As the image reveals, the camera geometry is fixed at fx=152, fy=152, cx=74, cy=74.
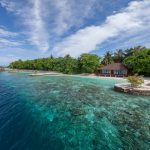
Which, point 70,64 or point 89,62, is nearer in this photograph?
point 89,62

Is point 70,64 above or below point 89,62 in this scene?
below

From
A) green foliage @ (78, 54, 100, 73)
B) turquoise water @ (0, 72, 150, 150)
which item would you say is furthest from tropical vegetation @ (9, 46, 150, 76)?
turquoise water @ (0, 72, 150, 150)

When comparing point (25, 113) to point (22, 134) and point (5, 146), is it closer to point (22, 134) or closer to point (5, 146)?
point (22, 134)

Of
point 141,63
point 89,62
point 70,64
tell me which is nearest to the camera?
point 141,63

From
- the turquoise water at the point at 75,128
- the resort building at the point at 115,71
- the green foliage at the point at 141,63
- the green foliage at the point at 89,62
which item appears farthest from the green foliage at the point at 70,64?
the turquoise water at the point at 75,128

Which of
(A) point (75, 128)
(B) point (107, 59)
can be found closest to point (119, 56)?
(B) point (107, 59)

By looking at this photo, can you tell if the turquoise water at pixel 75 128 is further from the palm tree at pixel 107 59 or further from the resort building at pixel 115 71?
the palm tree at pixel 107 59

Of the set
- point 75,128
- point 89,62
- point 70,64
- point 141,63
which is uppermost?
point 89,62

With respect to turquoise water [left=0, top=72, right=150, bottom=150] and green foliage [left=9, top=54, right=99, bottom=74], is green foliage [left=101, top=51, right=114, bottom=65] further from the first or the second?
turquoise water [left=0, top=72, right=150, bottom=150]

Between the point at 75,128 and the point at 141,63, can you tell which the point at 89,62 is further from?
the point at 75,128
